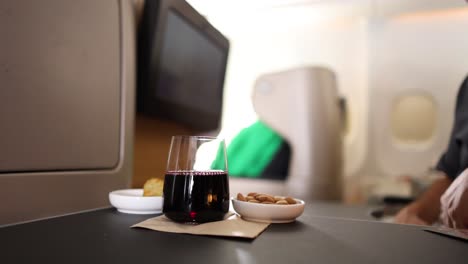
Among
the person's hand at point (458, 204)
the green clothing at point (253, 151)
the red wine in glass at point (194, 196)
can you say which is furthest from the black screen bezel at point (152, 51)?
the green clothing at point (253, 151)

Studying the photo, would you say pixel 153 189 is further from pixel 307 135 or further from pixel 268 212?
pixel 307 135

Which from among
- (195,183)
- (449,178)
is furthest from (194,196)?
(449,178)

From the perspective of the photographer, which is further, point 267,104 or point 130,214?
point 267,104

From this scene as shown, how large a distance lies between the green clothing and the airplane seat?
0.06 metres

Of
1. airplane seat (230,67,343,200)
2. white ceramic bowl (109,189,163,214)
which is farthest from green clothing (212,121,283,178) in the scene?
white ceramic bowl (109,189,163,214)

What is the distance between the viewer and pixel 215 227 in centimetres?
45

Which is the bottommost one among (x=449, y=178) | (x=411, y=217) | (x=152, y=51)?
(x=411, y=217)

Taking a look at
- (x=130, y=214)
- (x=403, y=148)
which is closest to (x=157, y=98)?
(x=130, y=214)

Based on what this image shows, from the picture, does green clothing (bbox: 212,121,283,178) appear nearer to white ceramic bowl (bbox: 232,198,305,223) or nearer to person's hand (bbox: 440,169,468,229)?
person's hand (bbox: 440,169,468,229)

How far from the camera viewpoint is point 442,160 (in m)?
1.00

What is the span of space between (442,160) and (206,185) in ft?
2.79

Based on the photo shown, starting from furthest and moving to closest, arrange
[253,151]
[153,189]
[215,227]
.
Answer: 1. [253,151]
2. [153,189]
3. [215,227]

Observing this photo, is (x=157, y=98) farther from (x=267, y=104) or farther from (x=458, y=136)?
(x=267, y=104)

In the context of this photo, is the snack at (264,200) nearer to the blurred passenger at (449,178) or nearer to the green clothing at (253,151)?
the blurred passenger at (449,178)
